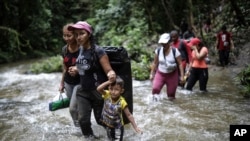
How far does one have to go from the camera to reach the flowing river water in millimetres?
6137

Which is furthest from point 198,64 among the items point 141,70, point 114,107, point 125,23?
point 125,23

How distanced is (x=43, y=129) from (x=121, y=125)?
2.11 meters

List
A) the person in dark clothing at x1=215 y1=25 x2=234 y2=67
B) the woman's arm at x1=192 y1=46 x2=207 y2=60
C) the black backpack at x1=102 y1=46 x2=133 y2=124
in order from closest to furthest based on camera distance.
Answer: the black backpack at x1=102 y1=46 x2=133 y2=124, the woman's arm at x1=192 y1=46 x2=207 y2=60, the person in dark clothing at x1=215 y1=25 x2=234 y2=67

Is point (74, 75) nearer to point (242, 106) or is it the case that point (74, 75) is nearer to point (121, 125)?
point (121, 125)

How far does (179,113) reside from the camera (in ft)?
24.6

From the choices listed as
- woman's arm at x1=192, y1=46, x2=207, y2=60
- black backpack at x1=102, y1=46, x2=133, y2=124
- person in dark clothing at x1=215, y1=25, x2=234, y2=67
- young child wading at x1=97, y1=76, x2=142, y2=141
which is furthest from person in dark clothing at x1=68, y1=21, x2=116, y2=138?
person in dark clothing at x1=215, y1=25, x2=234, y2=67

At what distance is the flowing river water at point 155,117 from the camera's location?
6137 millimetres

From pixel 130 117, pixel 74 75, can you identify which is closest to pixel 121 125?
pixel 130 117

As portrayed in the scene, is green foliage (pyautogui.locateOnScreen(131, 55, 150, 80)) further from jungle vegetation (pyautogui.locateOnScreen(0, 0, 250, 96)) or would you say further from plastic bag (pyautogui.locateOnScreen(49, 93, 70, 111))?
plastic bag (pyautogui.locateOnScreen(49, 93, 70, 111))

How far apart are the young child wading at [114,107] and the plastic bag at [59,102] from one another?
1065mm

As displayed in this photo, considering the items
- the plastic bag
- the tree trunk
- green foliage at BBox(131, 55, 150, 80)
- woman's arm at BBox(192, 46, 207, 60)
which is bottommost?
green foliage at BBox(131, 55, 150, 80)

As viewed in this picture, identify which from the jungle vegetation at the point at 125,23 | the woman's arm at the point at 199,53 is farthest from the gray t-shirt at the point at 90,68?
the jungle vegetation at the point at 125,23

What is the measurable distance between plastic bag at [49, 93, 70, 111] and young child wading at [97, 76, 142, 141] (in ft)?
3.49

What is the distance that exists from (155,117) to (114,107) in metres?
2.39
